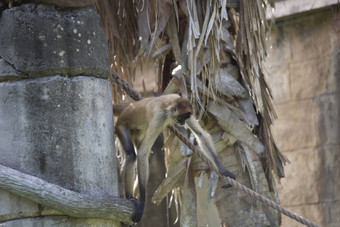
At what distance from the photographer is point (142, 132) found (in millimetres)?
5129

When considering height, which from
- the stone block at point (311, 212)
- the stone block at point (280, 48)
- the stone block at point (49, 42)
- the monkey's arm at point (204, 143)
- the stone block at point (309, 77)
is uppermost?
the stone block at point (49, 42)

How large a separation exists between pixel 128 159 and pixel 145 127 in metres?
0.38

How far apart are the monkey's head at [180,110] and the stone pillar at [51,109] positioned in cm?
91

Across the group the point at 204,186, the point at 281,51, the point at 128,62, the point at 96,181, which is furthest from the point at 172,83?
the point at 204,186

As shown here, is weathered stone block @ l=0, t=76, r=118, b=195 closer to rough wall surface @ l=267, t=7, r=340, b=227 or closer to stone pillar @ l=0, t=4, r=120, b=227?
stone pillar @ l=0, t=4, r=120, b=227

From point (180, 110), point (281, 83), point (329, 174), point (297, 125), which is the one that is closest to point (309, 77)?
point (281, 83)

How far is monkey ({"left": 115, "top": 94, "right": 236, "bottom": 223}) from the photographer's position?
4738 millimetres

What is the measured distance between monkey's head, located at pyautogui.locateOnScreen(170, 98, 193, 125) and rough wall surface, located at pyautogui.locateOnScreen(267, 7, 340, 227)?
2901mm

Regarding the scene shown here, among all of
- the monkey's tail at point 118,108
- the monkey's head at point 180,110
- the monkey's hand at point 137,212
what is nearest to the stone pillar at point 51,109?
the monkey's hand at point 137,212

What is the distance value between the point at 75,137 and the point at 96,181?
0.30 meters

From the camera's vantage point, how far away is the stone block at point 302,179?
7445 mm

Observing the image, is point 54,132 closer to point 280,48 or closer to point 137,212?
point 137,212

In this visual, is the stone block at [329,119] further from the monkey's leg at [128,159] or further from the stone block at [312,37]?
the monkey's leg at [128,159]

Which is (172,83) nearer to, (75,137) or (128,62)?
(128,62)
